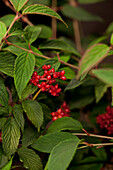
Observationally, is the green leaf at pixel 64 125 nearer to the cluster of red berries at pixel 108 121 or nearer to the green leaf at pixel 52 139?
the green leaf at pixel 52 139

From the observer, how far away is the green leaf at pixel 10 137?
0.60m

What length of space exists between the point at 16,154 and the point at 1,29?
373mm

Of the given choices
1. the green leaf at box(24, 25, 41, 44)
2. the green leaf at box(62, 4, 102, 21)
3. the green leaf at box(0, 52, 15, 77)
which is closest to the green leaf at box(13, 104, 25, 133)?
the green leaf at box(0, 52, 15, 77)

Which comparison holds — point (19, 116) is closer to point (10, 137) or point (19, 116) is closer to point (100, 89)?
point (10, 137)

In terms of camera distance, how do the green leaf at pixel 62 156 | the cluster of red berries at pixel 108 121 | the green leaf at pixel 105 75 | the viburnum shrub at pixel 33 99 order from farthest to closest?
the cluster of red berries at pixel 108 121
the viburnum shrub at pixel 33 99
the green leaf at pixel 62 156
the green leaf at pixel 105 75

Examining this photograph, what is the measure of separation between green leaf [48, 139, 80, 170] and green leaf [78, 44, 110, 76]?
0.61 feet

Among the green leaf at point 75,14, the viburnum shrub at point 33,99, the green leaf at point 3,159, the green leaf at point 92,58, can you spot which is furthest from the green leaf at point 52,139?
the green leaf at point 75,14

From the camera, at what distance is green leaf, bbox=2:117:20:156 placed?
1.96 feet

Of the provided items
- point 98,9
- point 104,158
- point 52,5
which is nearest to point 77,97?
point 104,158

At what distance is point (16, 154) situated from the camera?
66 cm

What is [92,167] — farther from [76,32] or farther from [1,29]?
[76,32]

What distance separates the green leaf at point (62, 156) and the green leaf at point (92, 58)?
0.19m

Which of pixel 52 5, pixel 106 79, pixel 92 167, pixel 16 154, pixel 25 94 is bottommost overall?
pixel 92 167

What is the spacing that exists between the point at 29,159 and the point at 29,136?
2.6 inches
